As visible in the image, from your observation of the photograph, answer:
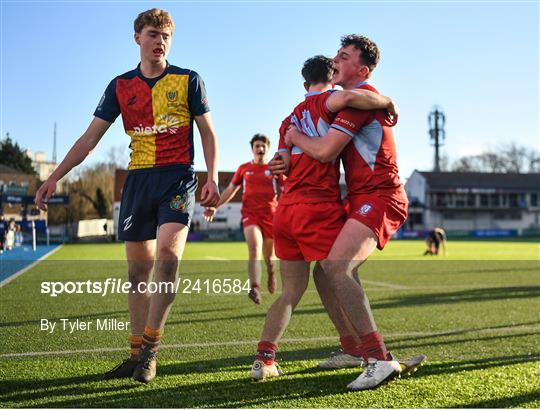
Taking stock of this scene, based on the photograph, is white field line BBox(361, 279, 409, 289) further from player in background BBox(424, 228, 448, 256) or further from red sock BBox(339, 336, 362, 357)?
player in background BBox(424, 228, 448, 256)

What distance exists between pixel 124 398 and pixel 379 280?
34.2 feet

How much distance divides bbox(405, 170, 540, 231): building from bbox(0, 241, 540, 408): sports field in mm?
76523

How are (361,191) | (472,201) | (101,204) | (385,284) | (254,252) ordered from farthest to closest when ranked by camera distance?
(472,201) → (101,204) → (385,284) → (254,252) → (361,191)

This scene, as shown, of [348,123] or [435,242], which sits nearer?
[348,123]

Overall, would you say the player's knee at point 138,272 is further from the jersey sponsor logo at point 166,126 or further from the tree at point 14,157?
the tree at point 14,157

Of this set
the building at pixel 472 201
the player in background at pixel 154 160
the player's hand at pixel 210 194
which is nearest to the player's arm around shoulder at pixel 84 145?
the player in background at pixel 154 160

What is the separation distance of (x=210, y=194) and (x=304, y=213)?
0.67 m

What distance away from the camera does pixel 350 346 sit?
15.9 ft

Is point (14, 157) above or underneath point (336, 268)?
above

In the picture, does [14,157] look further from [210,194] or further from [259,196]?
Result: [210,194]

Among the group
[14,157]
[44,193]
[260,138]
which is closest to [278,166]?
[44,193]

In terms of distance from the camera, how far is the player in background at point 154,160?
14.7 feet

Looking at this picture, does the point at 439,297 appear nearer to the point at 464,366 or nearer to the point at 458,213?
the point at 464,366

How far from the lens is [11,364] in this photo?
191 inches
